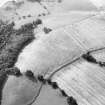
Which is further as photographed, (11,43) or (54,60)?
(11,43)

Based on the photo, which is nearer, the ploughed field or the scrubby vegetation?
the ploughed field

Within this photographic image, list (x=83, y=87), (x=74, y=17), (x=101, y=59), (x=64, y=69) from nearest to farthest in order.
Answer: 1. (x=83, y=87)
2. (x=64, y=69)
3. (x=101, y=59)
4. (x=74, y=17)

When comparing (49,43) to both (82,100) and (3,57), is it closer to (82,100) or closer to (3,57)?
(3,57)

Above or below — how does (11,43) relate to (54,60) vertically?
below

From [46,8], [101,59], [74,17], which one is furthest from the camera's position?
[46,8]

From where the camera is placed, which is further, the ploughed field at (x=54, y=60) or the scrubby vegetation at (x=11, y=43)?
the scrubby vegetation at (x=11, y=43)

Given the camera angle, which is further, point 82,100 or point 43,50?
point 43,50

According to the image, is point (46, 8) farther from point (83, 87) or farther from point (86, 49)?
point (83, 87)

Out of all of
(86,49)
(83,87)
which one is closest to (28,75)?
(83,87)

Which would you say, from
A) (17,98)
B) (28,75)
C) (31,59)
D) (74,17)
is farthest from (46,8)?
(17,98)
